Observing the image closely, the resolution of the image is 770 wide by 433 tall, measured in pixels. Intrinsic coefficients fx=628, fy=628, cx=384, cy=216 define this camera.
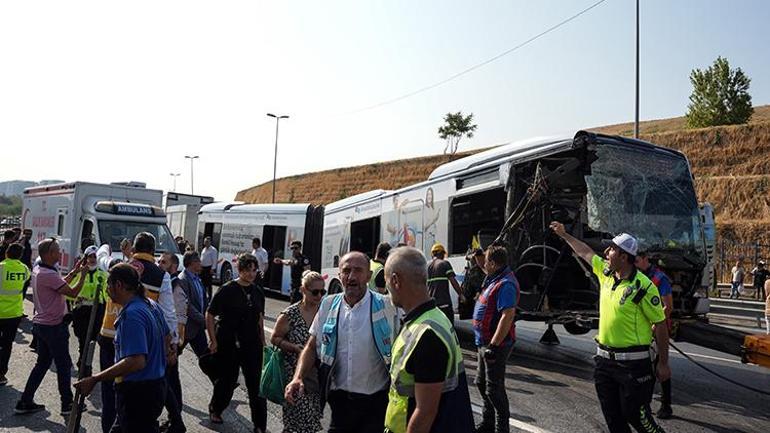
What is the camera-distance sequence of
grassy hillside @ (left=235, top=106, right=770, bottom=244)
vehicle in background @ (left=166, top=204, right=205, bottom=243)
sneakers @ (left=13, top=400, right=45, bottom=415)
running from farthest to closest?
grassy hillside @ (left=235, top=106, right=770, bottom=244) < vehicle in background @ (left=166, top=204, right=205, bottom=243) < sneakers @ (left=13, top=400, right=45, bottom=415)

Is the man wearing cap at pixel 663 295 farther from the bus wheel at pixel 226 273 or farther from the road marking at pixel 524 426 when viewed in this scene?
the bus wheel at pixel 226 273

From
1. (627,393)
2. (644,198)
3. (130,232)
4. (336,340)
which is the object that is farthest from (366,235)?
(336,340)

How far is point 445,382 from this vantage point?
2.82 m

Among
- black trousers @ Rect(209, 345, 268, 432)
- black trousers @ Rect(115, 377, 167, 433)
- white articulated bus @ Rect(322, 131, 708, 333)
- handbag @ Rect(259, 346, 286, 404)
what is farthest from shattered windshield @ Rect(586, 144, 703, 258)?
black trousers @ Rect(115, 377, 167, 433)

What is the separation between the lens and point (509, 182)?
30.2 ft

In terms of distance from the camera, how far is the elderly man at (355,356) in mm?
3578

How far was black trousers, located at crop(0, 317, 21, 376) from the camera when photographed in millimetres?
7543

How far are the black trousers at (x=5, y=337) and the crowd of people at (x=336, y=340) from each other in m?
0.02

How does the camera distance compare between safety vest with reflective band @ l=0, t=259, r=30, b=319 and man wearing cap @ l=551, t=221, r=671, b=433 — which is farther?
safety vest with reflective band @ l=0, t=259, r=30, b=319

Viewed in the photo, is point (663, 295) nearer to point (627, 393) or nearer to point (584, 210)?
point (584, 210)

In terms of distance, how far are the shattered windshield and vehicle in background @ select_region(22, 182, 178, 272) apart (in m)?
9.93

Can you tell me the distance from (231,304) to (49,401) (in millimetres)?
2830

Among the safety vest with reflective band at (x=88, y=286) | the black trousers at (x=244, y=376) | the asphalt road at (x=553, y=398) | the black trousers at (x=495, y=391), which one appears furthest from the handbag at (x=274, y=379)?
the safety vest with reflective band at (x=88, y=286)

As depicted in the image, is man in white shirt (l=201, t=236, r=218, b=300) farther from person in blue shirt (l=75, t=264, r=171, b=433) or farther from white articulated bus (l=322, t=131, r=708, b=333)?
person in blue shirt (l=75, t=264, r=171, b=433)
